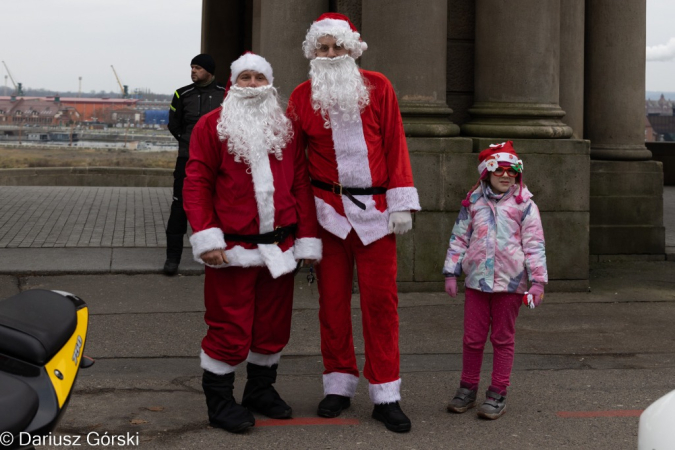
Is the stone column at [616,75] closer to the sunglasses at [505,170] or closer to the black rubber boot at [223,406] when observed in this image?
the sunglasses at [505,170]

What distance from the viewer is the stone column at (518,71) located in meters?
8.57

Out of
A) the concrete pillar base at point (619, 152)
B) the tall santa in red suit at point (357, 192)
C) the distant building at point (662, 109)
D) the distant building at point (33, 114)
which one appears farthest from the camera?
the distant building at point (662, 109)

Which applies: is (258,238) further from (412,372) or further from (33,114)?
(33,114)

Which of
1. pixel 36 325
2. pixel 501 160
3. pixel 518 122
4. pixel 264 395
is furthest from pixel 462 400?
pixel 518 122

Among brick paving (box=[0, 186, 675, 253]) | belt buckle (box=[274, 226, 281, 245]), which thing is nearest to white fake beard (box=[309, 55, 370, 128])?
belt buckle (box=[274, 226, 281, 245])

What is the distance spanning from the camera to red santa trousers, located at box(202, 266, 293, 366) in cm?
481

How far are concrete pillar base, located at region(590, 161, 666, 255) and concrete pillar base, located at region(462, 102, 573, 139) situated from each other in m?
2.10

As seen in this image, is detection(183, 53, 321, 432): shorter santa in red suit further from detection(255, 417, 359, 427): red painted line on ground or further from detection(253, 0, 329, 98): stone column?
detection(253, 0, 329, 98): stone column

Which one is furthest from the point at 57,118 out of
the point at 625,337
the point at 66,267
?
the point at 625,337

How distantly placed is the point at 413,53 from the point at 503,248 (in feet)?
11.5

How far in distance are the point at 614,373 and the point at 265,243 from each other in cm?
249

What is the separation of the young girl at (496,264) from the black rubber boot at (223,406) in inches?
44.0

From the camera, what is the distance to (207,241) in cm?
473

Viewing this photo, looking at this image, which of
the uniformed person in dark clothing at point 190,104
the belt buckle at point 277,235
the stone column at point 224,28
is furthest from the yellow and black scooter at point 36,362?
the stone column at point 224,28
